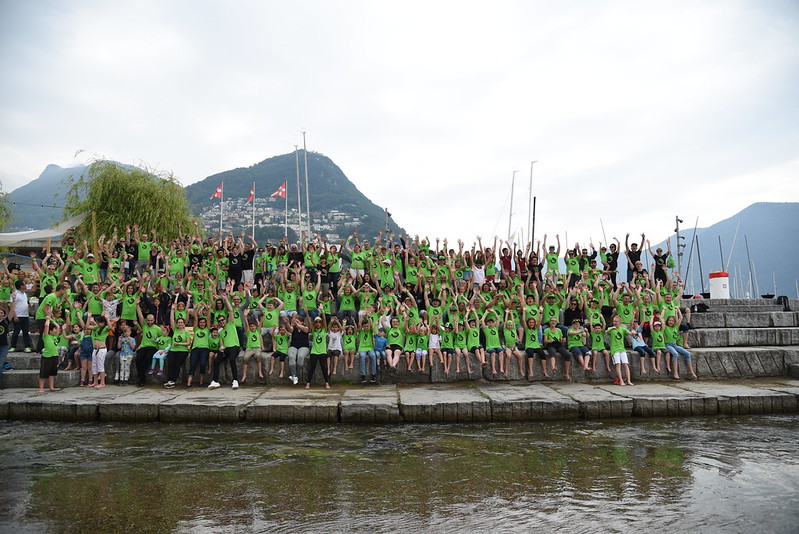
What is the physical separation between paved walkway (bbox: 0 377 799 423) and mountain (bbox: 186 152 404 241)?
244ft

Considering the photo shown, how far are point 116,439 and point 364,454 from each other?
12.7 feet

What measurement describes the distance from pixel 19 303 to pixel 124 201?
16664mm

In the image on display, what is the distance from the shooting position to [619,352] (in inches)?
449

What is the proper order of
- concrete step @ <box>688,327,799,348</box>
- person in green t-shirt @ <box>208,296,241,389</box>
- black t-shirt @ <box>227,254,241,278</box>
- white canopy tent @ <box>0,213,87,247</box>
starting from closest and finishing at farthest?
person in green t-shirt @ <box>208,296,241,389</box> → concrete step @ <box>688,327,799,348</box> → black t-shirt @ <box>227,254,241,278</box> → white canopy tent @ <box>0,213,87,247</box>

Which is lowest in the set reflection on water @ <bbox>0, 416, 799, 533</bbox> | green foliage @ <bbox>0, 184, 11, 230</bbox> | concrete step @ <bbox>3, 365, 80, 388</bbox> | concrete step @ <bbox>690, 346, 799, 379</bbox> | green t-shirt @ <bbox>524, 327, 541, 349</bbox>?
reflection on water @ <bbox>0, 416, 799, 533</bbox>

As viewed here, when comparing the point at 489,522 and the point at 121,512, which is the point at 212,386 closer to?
the point at 121,512

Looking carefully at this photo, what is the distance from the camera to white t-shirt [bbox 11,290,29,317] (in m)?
12.2

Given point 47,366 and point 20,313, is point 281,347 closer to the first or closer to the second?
point 47,366

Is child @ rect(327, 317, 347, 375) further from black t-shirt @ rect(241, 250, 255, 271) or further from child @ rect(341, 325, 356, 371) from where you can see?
black t-shirt @ rect(241, 250, 255, 271)

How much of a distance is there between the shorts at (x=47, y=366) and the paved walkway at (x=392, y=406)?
1.51ft

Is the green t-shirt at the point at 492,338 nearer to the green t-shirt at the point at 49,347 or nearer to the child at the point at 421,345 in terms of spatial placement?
the child at the point at 421,345

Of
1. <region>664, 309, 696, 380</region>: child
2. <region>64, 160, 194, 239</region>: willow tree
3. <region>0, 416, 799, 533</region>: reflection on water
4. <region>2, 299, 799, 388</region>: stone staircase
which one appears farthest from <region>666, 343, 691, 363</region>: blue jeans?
<region>64, 160, 194, 239</region>: willow tree

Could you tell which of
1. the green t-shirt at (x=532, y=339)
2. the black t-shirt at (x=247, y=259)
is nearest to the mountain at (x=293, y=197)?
the black t-shirt at (x=247, y=259)

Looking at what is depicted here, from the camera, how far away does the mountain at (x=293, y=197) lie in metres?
98.7
